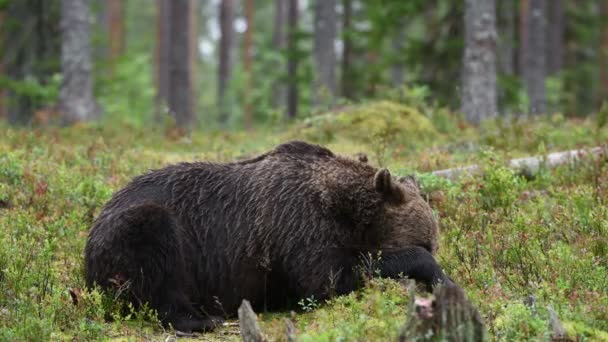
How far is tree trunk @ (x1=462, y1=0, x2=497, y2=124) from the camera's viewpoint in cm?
1524

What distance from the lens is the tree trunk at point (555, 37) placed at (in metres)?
31.4

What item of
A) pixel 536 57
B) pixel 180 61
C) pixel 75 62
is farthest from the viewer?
pixel 536 57

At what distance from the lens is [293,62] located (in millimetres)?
29203

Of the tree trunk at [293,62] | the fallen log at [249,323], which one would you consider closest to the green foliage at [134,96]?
the tree trunk at [293,62]

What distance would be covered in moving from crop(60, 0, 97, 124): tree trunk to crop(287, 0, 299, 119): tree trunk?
10282 millimetres

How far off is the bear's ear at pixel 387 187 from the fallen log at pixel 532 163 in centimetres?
296

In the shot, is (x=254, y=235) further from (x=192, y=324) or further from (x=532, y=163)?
(x=532, y=163)

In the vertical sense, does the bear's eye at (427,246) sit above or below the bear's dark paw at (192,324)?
above

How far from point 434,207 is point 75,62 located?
10117mm

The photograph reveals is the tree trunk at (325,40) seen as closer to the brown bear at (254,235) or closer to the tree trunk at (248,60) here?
the tree trunk at (248,60)

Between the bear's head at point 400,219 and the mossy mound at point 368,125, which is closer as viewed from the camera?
the bear's head at point 400,219

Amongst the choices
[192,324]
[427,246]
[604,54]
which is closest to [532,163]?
[427,246]

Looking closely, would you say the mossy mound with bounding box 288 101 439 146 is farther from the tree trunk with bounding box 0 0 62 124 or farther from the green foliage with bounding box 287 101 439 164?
the tree trunk with bounding box 0 0 62 124

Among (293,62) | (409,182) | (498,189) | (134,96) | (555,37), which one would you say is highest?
(555,37)
